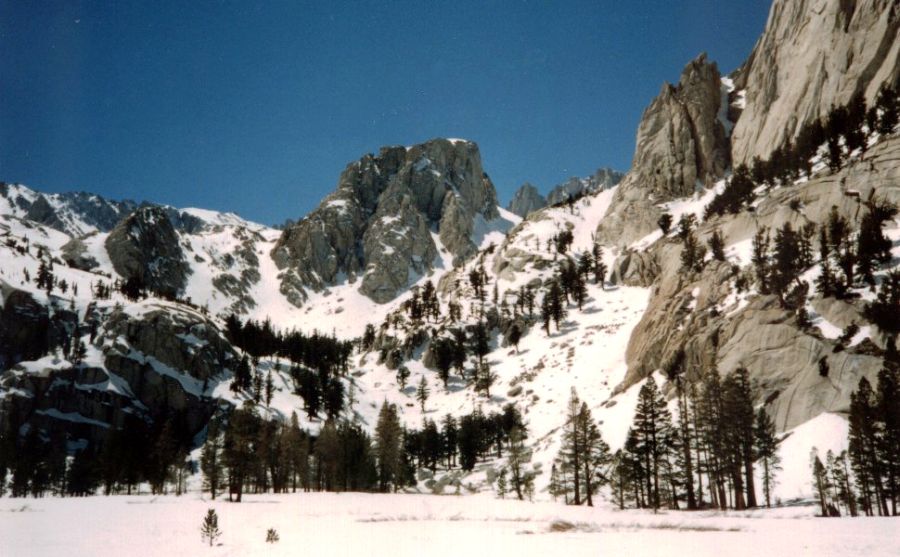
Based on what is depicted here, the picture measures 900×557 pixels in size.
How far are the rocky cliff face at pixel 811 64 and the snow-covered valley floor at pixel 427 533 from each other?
102m

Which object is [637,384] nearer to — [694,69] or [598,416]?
[598,416]

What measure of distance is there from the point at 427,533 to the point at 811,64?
5354 inches

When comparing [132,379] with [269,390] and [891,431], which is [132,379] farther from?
[891,431]

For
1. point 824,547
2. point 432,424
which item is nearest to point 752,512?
point 824,547

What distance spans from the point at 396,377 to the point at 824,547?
416ft

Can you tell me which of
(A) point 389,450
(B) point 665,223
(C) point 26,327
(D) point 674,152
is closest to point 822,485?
(A) point 389,450

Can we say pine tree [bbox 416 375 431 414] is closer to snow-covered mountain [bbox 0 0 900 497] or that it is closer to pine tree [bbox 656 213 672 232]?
snow-covered mountain [bbox 0 0 900 497]

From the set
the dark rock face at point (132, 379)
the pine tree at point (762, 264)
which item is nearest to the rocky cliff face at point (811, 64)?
the pine tree at point (762, 264)

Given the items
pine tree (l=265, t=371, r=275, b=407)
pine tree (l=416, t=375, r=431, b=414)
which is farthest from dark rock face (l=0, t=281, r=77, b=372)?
pine tree (l=416, t=375, r=431, b=414)

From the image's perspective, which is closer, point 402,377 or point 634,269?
point 402,377

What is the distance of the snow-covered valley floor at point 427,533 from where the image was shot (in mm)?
20797

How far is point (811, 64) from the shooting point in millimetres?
114250

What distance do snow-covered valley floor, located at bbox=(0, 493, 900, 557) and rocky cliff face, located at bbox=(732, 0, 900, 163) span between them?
10192 cm

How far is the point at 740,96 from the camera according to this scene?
173 metres
